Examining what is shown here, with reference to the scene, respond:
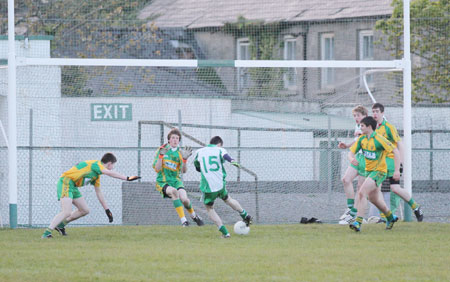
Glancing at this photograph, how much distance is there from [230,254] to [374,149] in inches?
139

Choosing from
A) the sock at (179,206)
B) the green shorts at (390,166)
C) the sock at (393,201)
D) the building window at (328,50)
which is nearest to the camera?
the green shorts at (390,166)

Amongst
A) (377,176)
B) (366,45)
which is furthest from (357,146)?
(366,45)

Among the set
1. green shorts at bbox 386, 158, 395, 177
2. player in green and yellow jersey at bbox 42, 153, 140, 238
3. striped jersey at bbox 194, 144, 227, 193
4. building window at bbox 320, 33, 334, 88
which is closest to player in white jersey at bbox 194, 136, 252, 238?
striped jersey at bbox 194, 144, 227, 193

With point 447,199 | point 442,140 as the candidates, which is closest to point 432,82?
point 442,140

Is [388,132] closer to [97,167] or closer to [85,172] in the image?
[97,167]

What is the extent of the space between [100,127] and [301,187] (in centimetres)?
428

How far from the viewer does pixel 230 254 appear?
9984 mm

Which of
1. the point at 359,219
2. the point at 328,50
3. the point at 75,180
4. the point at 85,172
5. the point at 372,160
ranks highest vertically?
the point at 328,50

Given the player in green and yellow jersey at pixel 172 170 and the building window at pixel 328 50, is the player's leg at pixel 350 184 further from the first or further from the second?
the building window at pixel 328 50

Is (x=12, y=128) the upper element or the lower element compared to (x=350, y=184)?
upper

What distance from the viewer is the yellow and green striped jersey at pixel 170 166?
13909 millimetres

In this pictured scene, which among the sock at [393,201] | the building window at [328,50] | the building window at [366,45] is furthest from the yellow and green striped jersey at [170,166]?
the building window at [328,50]

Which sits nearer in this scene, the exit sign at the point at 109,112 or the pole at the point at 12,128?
the pole at the point at 12,128

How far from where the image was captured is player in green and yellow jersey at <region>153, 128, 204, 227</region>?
13.8 metres
